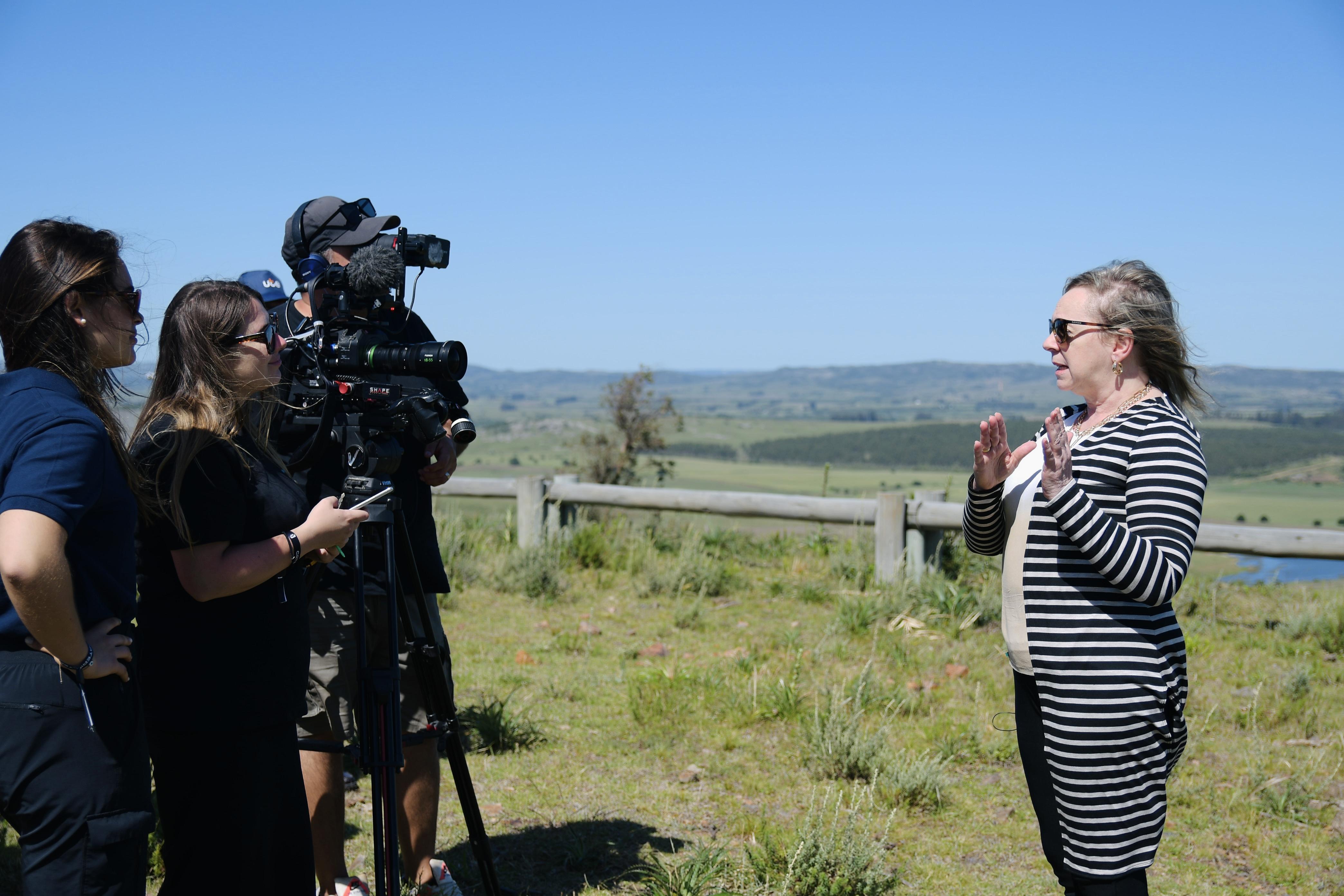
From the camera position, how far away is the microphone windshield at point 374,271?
2.50 meters

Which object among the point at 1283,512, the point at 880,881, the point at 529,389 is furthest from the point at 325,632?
the point at 529,389

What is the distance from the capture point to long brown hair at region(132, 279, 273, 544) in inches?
86.0

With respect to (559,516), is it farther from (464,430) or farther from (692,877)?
(464,430)

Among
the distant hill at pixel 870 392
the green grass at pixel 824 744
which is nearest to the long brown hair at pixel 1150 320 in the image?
the green grass at pixel 824 744

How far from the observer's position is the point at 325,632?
295cm

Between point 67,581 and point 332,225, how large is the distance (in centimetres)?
160

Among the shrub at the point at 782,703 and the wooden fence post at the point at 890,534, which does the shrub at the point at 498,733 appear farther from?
the wooden fence post at the point at 890,534

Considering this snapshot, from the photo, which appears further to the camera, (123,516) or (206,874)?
(206,874)

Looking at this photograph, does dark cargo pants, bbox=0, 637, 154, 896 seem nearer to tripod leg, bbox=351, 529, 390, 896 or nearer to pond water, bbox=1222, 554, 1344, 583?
tripod leg, bbox=351, 529, 390, 896

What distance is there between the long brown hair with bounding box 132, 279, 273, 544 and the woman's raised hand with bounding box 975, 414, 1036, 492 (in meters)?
1.78

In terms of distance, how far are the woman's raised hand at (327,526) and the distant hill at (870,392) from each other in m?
44.3

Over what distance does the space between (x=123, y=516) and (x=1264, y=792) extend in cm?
420

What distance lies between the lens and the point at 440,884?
3023 millimetres

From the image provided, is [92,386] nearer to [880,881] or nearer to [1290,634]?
[880,881]
